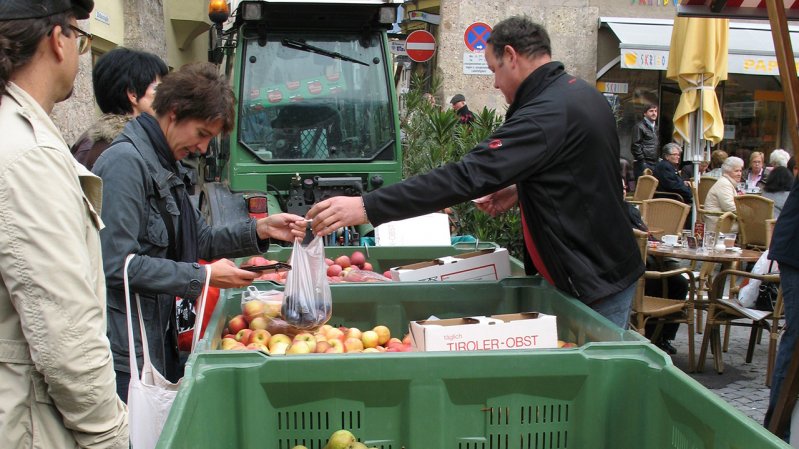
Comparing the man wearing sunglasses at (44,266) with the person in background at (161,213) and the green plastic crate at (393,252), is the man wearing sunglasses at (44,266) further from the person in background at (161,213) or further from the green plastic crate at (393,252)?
the green plastic crate at (393,252)

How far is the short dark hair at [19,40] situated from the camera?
1.53 m

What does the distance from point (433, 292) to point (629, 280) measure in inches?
29.8

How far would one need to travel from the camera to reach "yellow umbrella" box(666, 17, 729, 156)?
9242mm

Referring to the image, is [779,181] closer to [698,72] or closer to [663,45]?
Answer: [698,72]

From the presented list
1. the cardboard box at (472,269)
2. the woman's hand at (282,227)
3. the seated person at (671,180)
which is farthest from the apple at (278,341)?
the seated person at (671,180)

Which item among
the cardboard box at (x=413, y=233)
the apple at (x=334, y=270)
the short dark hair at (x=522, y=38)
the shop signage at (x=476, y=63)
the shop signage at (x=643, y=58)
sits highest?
the shop signage at (x=643, y=58)

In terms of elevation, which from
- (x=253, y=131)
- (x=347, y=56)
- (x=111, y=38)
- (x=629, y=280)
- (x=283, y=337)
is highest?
(x=111, y=38)

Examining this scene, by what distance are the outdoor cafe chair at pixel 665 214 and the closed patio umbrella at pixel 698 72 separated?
216 cm

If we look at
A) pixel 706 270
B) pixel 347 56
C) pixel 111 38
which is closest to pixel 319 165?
pixel 347 56

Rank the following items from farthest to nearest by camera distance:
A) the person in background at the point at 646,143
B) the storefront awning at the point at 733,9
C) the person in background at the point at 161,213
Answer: the person in background at the point at 646,143 → the storefront awning at the point at 733,9 → the person in background at the point at 161,213

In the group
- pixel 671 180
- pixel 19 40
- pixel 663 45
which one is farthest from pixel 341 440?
pixel 663 45

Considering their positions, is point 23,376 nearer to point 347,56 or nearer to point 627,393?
point 627,393

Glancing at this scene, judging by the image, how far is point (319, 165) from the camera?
6574 mm

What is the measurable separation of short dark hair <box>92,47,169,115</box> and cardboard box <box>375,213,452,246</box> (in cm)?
178
